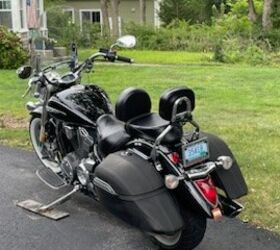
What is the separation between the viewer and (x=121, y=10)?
34531 mm

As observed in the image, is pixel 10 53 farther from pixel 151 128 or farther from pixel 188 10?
pixel 188 10

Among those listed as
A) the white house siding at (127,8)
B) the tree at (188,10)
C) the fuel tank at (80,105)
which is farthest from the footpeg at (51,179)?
the white house siding at (127,8)

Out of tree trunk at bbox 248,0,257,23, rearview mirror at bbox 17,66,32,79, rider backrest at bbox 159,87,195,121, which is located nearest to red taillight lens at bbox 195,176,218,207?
rider backrest at bbox 159,87,195,121

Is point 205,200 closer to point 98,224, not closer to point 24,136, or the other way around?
point 98,224

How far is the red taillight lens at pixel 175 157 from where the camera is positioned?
3.61 m

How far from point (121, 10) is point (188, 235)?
31780 millimetres

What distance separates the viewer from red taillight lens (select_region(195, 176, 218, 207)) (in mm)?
3494

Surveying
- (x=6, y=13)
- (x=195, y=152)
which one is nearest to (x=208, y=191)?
(x=195, y=152)

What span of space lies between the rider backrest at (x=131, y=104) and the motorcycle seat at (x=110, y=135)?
5.7 inches

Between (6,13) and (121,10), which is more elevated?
(121,10)

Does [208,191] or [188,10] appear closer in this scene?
[208,191]

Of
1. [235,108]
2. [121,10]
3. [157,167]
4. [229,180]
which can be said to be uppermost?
[121,10]

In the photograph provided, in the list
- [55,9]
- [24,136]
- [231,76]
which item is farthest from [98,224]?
[55,9]

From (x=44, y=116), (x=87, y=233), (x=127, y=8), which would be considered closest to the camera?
(x=87, y=233)
